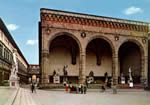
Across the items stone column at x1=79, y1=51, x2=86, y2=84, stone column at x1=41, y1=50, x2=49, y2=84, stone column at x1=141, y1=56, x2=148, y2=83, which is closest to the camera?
stone column at x1=41, y1=50, x2=49, y2=84

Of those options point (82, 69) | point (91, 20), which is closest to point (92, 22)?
point (91, 20)

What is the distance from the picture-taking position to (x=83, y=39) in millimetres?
27062

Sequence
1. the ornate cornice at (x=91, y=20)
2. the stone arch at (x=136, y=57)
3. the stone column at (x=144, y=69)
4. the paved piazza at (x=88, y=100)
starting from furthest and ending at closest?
the stone arch at (x=136, y=57), the stone column at (x=144, y=69), the ornate cornice at (x=91, y=20), the paved piazza at (x=88, y=100)

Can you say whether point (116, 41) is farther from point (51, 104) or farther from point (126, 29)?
point (51, 104)

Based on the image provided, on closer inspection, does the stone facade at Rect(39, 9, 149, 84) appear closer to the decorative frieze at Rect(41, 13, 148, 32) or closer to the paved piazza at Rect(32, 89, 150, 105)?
the decorative frieze at Rect(41, 13, 148, 32)

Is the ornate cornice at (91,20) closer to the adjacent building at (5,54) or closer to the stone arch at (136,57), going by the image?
the stone arch at (136,57)

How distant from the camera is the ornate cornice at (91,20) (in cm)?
2548

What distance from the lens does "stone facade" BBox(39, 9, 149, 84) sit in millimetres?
25219

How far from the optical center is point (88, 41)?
2731cm

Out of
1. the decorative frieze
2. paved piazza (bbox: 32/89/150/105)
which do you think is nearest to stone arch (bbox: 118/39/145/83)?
the decorative frieze

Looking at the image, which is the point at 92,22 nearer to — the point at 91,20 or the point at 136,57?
the point at 91,20

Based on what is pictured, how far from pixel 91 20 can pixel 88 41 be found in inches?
136

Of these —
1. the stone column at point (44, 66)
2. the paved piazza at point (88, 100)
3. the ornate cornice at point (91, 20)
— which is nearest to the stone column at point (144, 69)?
the ornate cornice at point (91, 20)

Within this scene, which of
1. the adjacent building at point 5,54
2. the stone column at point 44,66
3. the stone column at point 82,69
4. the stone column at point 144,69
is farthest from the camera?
the stone column at point 144,69
